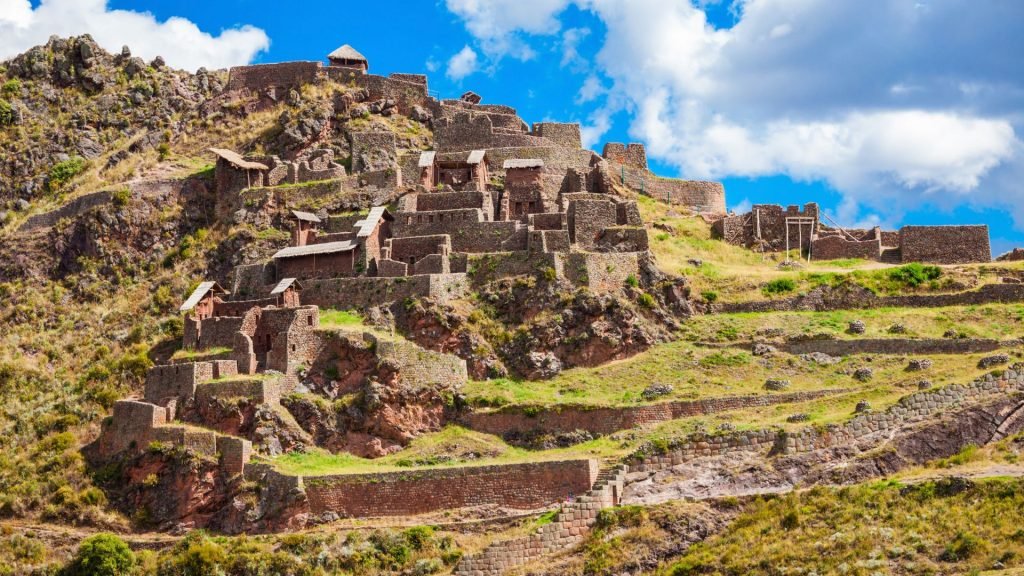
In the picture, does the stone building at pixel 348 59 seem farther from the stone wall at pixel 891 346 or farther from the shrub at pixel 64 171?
the stone wall at pixel 891 346

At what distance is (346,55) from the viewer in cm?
7775

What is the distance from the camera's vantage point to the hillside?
41281 mm

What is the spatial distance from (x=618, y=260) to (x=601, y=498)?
58.1 ft

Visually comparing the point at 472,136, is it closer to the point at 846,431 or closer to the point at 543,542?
the point at 543,542

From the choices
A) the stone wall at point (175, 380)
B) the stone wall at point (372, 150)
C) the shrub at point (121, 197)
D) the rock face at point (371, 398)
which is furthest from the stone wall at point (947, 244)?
the shrub at point (121, 197)

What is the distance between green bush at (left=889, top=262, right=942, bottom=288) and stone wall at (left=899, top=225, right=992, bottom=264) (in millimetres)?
2765

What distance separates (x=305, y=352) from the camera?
53750mm

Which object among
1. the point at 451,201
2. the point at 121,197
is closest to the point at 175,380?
the point at 451,201

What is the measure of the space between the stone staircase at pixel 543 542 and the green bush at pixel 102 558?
12.4m

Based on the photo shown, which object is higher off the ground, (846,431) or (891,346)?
(891,346)

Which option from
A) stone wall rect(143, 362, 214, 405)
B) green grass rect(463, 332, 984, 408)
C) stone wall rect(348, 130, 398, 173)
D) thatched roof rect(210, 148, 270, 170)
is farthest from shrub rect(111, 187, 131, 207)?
green grass rect(463, 332, 984, 408)

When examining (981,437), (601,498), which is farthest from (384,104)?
(981,437)

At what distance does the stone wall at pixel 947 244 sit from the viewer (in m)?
62.5

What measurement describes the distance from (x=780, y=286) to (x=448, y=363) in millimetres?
15873
